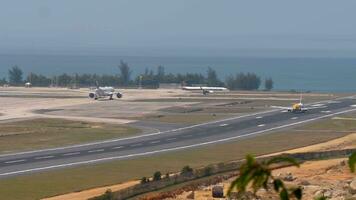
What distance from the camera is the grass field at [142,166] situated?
1743 inches

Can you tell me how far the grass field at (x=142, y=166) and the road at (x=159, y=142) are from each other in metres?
1.94

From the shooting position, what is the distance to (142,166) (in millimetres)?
53469

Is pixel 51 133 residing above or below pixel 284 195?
below

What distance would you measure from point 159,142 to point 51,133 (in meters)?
11.0

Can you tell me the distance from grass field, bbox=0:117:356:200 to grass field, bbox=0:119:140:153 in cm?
1068

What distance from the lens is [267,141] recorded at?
224 ft

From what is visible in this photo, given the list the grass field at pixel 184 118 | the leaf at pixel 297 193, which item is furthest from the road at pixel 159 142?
the leaf at pixel 297 193

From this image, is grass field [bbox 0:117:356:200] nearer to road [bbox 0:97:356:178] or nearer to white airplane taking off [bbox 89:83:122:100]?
road [bbox 0:97:356:178]

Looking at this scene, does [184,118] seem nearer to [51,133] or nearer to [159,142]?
[51,133]

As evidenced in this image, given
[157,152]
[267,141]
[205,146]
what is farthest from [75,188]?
[267,141]

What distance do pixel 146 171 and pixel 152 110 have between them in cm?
4864

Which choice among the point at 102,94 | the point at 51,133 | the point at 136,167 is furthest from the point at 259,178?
the point at 102,94

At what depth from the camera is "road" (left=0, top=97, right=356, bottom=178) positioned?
55125 millimetres

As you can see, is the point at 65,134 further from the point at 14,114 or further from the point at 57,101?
the point at 57,101
